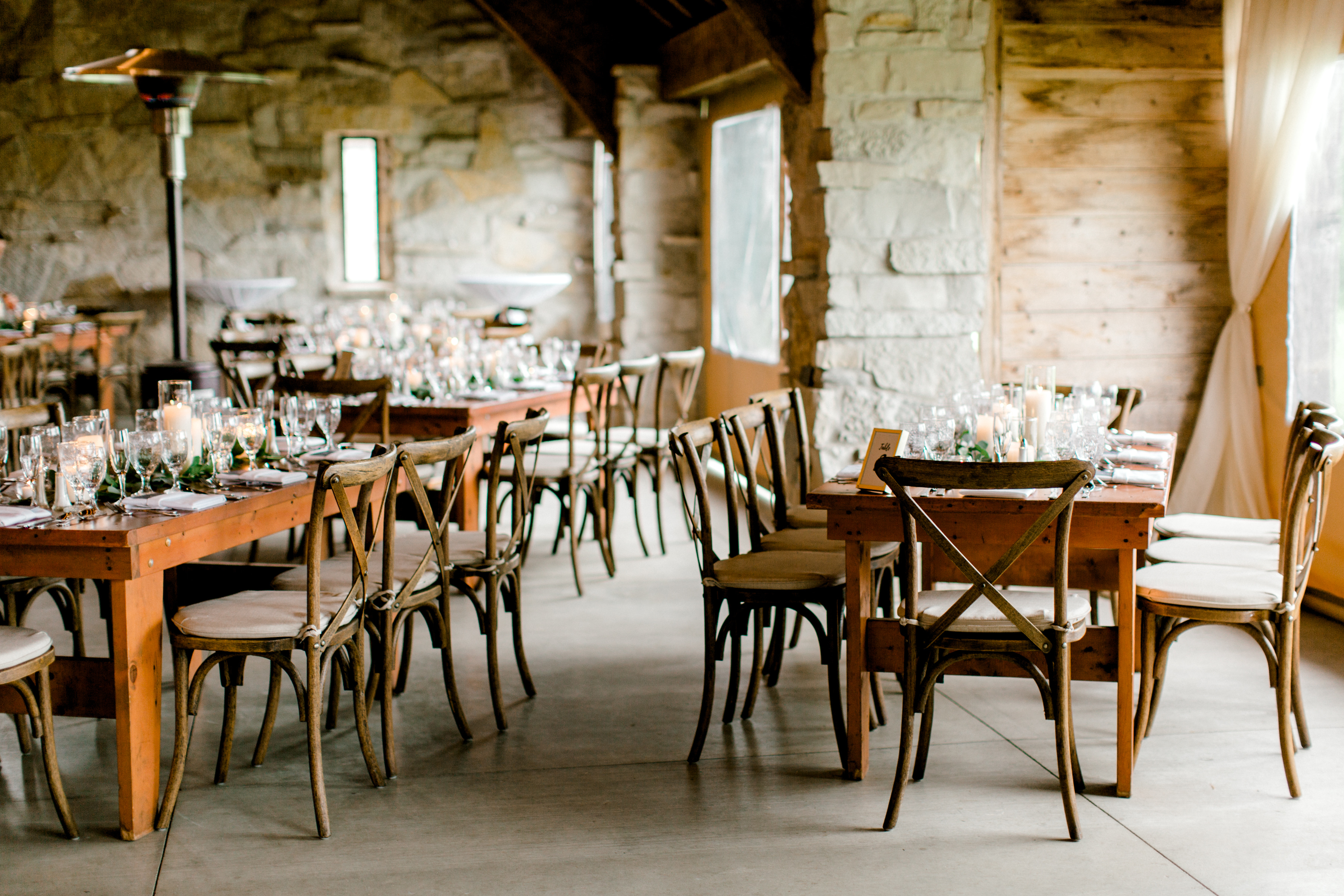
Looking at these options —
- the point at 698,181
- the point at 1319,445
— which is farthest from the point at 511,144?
the point at 1319,445

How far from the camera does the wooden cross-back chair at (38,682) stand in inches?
107

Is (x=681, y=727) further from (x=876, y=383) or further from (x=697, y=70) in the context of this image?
(x=697, y=70)

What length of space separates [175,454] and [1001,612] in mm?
2129

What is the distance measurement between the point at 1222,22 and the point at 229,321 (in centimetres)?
649

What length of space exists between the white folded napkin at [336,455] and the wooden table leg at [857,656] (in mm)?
1417

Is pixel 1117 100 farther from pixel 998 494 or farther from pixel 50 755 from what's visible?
pixel 50 755

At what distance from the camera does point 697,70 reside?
7742 millimetres

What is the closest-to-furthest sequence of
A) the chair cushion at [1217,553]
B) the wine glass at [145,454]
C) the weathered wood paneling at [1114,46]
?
the wine glass at [145,454]
the chair cushion at [1217,553]
the weathered wood paneling at [1114,46]

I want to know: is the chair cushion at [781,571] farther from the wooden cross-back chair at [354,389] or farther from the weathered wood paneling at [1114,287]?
the weathered wood paneling at [1114,287]

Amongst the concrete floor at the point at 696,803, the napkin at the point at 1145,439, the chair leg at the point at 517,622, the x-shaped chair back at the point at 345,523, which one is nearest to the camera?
the concrete floor at the point at 696,803

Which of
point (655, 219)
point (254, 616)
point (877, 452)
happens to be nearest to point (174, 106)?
point (655, 219)

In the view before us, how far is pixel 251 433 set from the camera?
357 centimetres

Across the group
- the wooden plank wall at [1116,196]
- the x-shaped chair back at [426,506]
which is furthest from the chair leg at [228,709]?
the wooden plank wall at [1116,196]

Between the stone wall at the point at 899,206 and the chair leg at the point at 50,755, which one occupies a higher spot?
the stone wall at the point at 899,206
